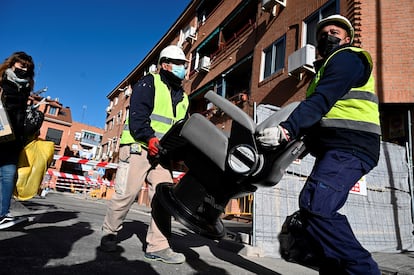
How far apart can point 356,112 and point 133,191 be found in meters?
2.01

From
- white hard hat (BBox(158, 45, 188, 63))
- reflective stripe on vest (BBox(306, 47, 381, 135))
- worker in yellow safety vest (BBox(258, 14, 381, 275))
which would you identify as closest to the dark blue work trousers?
worker in yellow safety vest (BBox(258, 14, 381, 275))

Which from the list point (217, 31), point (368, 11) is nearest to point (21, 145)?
point (368, 11)

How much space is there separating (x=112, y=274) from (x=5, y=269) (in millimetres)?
624

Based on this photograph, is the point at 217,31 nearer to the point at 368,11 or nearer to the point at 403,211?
the point at 368,11

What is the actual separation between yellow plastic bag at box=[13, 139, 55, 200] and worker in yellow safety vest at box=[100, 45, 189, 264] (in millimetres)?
1796

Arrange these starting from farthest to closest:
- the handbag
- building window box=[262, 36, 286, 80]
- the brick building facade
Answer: building window box=[262, 36, 286, 80]
the brick building facade
the handbag

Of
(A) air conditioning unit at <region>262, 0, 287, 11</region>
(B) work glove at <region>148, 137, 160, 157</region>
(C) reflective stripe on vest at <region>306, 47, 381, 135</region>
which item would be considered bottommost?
(B) work glove at <region>148, 137, 160, 157</region>

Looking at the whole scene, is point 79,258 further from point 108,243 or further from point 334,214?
point 334,214

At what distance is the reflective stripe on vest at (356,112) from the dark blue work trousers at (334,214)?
0.19 meters

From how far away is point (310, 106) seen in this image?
5.31 feet

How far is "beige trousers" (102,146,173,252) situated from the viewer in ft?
8.66

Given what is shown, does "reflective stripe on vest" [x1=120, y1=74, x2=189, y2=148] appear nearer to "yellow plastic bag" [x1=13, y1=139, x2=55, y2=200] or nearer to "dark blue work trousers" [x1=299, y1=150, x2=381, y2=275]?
"dark blue work trousers" [x1=299, y1=150, x2=381, y2=275]

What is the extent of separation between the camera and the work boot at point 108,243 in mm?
2572

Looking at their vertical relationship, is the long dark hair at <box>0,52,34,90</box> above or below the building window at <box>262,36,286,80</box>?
below
